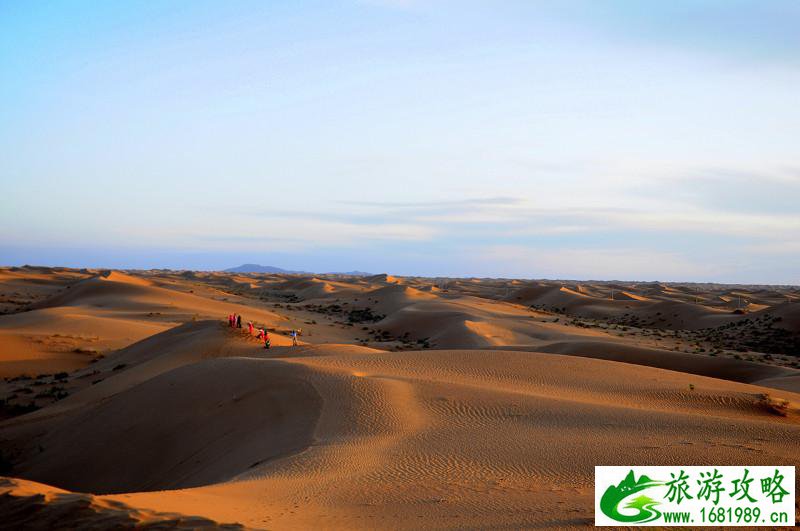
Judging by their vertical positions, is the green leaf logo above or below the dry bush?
above

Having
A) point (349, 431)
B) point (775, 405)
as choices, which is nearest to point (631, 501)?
point (349, 431)

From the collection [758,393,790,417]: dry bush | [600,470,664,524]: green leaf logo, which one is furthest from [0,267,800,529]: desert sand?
[600,470,664,524]: green leaf logo

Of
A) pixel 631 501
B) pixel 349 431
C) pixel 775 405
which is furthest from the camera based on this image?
pixel 775 405

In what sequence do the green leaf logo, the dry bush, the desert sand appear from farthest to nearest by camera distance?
1. the dry bush
2. the desert sand
3. the green leaf logo

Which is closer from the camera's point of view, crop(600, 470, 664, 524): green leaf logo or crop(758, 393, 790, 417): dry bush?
crop(600, 470, 664, 524): green leaf logo

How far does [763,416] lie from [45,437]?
14308mm

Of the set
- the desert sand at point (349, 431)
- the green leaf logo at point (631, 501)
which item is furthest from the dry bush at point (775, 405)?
the green leaf logo at point (631, 501)

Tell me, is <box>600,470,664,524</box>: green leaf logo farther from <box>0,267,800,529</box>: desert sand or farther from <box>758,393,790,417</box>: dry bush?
<box>758,393,790,417</box>: dry bush

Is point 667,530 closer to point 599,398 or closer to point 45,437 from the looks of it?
point 599,398

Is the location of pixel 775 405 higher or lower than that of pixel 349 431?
higher

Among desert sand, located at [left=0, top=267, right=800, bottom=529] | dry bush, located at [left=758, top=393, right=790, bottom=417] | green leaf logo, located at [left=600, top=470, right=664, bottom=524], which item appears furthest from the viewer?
dry bush, located at [left=758, top=393, right=790, bottom=417]

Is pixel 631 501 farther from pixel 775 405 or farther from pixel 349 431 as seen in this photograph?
pixel 775 405

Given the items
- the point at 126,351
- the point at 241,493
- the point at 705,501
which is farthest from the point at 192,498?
the point at 126,351

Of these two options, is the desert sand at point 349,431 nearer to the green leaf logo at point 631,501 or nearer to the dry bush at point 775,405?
the dry bush at point 775,405
